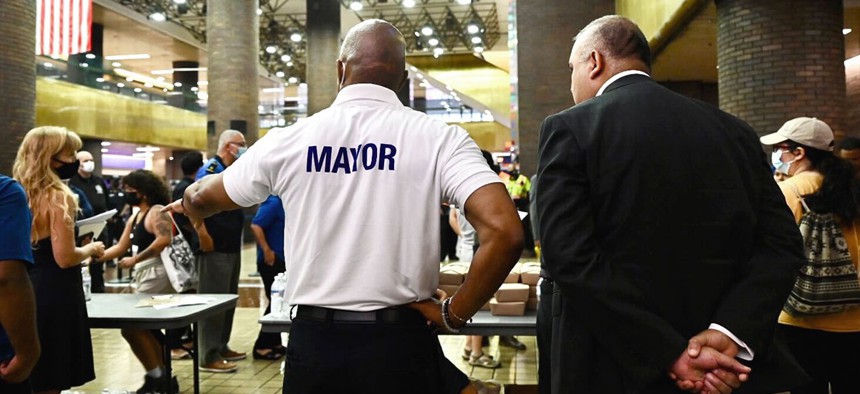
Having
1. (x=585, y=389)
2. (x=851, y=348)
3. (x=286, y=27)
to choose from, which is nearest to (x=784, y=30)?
(x=851, y=348)

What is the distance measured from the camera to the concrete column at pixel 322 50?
65.9 feet

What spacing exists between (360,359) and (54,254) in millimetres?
2236

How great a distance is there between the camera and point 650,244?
1651mm

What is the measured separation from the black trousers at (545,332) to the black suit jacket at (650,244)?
945mm

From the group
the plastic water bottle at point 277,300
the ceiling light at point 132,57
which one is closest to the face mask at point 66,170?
the plastic water bottle at point 277,300

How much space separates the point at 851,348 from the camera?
2.91 meters

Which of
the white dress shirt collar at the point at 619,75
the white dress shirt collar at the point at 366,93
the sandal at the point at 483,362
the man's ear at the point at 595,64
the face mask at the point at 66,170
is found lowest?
the sandal at the point at 483,362

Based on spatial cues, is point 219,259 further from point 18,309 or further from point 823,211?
point 823,211

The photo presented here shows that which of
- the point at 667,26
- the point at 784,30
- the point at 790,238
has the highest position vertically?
the point at 667,26

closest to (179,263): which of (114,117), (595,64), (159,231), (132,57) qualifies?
(159,231)

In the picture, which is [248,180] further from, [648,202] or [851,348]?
[851,348]

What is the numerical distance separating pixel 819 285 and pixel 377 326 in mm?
2161

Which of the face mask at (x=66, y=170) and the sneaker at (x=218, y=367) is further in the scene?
the sneaker at (x=218, y=367)

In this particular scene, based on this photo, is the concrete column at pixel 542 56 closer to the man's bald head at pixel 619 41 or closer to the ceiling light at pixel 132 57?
the man's bald head at pixel 619 41
